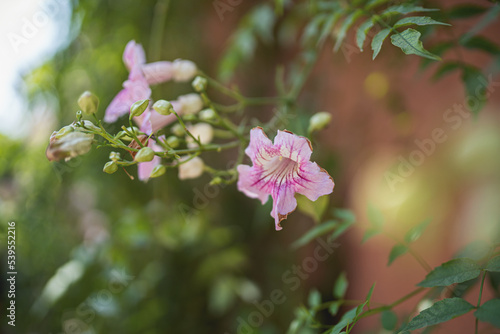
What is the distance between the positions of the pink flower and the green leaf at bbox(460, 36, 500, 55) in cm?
56

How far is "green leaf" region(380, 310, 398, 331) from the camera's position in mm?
860

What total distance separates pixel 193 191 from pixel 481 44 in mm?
1668

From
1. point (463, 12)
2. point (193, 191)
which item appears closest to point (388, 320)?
point (463, 12)

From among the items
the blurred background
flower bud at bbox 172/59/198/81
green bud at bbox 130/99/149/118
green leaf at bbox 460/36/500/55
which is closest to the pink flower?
green bud at bbox 130/99/149/118

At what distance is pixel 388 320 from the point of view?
0.87 m

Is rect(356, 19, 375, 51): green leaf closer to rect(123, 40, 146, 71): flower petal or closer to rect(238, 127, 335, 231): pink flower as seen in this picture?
rect(238, 127, 335, 231): pink flower

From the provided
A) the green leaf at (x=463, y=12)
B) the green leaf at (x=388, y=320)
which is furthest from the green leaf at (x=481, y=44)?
the green leaf at (x=388, y=320)

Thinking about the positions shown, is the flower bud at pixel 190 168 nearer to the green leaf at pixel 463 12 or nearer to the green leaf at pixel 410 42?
the green leaf at pixel 410 42

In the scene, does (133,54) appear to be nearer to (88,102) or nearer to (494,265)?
(88,102)

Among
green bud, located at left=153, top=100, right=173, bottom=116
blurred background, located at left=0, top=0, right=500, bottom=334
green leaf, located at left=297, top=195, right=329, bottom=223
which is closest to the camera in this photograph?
green bud, located at left=153, top=100, right=173, bottom=116

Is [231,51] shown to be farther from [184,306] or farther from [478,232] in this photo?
[184,306]

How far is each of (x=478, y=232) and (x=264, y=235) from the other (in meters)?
1.30

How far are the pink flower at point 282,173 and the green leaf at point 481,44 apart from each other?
56cm

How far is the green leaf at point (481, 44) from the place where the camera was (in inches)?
37.5
